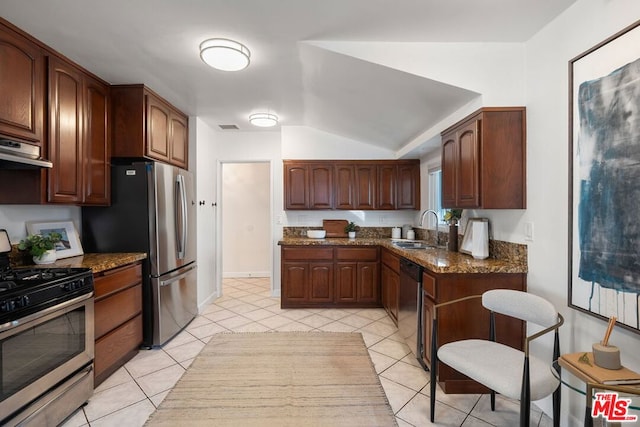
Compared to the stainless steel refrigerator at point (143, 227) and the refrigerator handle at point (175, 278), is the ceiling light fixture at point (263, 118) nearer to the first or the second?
the stainless steel refrigerator at point (143, 227)

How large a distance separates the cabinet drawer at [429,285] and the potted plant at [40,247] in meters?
2.88

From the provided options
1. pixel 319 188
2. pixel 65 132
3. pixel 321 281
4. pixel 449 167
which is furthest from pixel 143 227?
pixel 449 167

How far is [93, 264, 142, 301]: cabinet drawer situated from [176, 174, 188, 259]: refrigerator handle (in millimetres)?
488

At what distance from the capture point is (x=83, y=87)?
2594mm

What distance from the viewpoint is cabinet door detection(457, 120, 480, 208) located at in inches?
88.7

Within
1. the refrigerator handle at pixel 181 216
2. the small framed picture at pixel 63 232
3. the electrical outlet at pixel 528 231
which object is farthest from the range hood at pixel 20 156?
the electrical outlet at pixel 528 231

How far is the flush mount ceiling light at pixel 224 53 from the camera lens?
2.13 metres

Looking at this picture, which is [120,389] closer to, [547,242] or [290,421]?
[290,421]

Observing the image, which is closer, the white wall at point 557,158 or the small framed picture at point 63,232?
the white wall at point 557,158

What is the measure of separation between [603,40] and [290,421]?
8.85 ft

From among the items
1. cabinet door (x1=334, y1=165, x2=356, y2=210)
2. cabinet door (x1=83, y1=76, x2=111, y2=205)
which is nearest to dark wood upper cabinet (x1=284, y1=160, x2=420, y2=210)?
cabinet door (x1=334, y1=165, x2=356, y2=210)

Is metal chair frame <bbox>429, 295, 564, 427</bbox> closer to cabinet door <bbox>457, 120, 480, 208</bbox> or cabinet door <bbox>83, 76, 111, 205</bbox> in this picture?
cabinet door <bbox>457, 120, 480, 208</bbox>

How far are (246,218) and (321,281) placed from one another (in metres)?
2.47

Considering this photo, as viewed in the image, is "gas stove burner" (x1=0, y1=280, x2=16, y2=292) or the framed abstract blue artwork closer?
the framed abstract blue artwork
